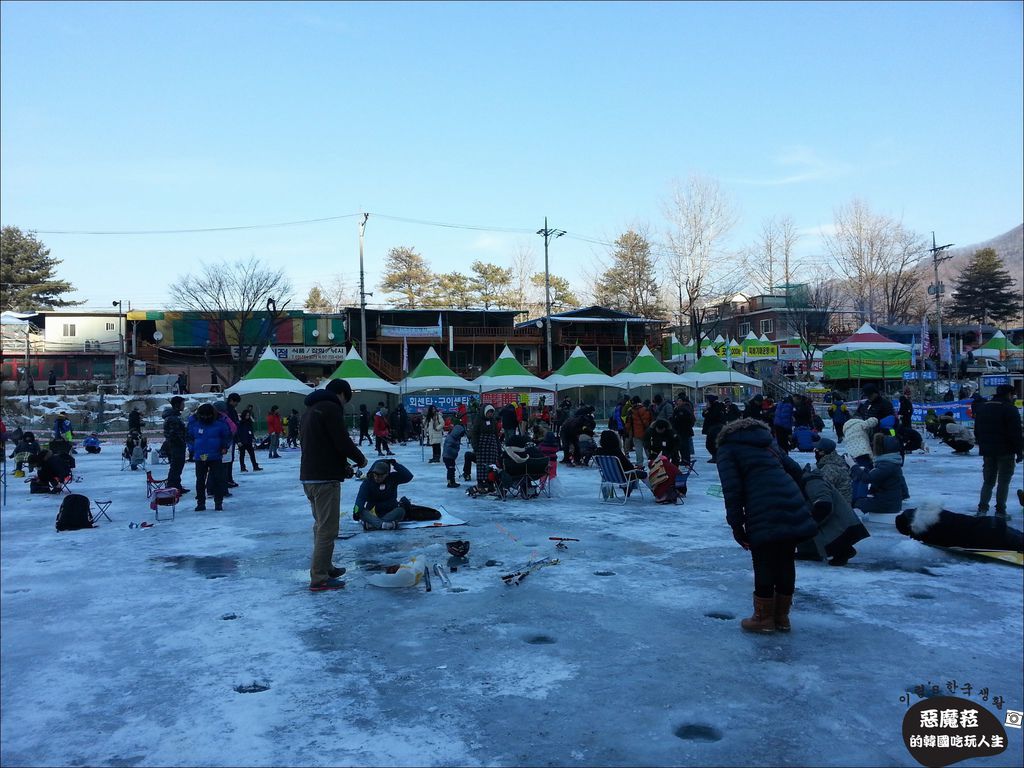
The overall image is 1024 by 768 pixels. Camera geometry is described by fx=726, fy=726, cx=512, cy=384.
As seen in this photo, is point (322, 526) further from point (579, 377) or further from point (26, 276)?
point (26, 276)

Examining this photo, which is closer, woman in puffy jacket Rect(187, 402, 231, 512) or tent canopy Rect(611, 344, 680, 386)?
woman in puffy jacket Rect(187, 402, 231, 512)

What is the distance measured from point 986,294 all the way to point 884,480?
71419mm

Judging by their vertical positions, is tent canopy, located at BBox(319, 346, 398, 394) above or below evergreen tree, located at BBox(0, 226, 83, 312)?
below

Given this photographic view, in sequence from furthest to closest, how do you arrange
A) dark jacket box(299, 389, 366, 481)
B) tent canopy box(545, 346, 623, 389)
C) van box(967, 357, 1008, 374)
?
van box(967, 357, 1008, 374), tent canopy box(545, 346, 623, 389), dark jacket box(299, 389, 366, 481)

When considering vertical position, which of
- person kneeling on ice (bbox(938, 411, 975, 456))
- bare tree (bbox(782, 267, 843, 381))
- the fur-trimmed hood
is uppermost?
bare tree (bbox(782, 267, 843, 381))

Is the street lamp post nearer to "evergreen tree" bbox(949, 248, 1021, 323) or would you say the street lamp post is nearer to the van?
the van

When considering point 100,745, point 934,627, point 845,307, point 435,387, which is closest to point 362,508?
point 100,745

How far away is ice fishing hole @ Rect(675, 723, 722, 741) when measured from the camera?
3061mm

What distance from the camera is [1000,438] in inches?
303

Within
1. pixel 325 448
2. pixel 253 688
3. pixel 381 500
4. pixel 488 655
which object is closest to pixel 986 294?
pixel 381 500

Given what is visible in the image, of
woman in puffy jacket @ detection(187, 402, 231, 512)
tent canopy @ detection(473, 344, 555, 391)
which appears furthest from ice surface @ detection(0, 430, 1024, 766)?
tent canopy @ detection(473, 344, 555, 391)

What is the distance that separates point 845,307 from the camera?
188 feet

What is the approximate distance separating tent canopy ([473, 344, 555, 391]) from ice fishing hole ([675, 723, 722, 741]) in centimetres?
2321

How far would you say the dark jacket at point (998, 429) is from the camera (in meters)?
7.62
